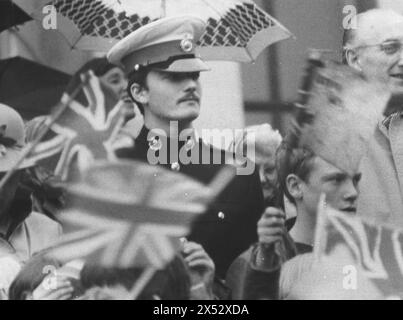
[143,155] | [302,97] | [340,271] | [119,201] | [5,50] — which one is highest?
[5,50]

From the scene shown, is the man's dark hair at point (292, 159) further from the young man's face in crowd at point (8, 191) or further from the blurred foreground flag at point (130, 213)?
the young man's face in crowd at point (8, 191)

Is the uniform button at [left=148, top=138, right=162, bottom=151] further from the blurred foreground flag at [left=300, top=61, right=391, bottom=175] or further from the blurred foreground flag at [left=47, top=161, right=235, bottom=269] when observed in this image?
the blurred foreground flag at [left=300, top=61, right=391, bottom=175]

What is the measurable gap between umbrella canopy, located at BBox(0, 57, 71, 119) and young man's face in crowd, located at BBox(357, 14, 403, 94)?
120 cm

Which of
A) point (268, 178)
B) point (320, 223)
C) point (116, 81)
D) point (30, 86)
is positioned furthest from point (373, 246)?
point (30, 86)

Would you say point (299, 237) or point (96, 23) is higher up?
point (96, 23)

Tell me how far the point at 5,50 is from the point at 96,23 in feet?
1.28

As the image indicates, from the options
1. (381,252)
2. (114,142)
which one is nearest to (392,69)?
(381,252)

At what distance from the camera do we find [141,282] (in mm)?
2807

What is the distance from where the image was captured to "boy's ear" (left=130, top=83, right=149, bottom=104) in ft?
9.37

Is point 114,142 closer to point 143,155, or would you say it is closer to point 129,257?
point 143,155

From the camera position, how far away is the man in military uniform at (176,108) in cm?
281

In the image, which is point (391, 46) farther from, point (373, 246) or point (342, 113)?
point (373, 246)

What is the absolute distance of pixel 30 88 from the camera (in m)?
2.86

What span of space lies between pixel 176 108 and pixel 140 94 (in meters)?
0.15
